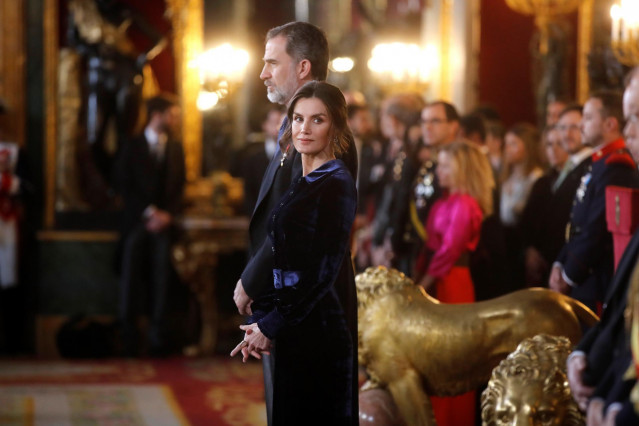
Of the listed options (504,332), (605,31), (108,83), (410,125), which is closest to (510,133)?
(410,125)

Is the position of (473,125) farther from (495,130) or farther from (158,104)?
(158,104)

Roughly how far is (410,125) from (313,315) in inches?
152

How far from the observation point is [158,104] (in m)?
8.60

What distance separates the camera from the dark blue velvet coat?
3.10 metres

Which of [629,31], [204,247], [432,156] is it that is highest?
[629,31]

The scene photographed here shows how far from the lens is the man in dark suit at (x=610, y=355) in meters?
2.58

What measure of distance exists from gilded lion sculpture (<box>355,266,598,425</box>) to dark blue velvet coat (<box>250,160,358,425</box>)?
95cm

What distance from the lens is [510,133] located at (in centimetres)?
694

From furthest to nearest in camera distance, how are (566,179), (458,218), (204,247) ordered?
(204,247) < (566,179) < (458,218)

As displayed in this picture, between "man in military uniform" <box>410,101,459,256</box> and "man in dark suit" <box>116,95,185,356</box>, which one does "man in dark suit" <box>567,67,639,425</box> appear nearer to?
"man in military uniform" <box>410,101,459,256</box>

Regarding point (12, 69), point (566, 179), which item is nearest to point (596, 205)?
point (566, 179)

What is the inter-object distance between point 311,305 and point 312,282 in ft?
0.22

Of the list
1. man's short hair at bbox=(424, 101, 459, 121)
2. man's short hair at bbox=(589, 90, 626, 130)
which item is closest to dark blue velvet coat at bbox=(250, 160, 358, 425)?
man's short hair at bbox=(589, 90, 626, 130)

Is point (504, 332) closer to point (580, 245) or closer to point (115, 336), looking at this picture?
point (580, 245)
